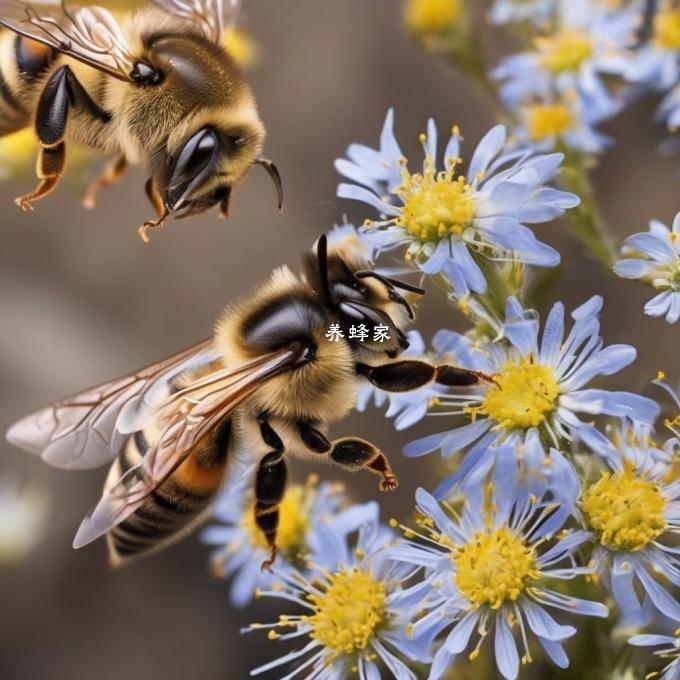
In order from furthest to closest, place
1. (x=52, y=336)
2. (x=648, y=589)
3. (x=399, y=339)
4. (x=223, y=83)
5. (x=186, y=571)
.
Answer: (x=52, y=336), (x=186, y=571), (x=223, y=83), (x=399, y=339), (x=648, y=589)

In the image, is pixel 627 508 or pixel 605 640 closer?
pixel 627 508

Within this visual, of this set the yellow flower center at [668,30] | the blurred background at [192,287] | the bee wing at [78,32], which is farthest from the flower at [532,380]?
the blurred background at [192,287]

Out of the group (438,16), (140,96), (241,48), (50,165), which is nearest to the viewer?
(140,96)

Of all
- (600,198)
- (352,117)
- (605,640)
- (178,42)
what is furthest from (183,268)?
(605,640)

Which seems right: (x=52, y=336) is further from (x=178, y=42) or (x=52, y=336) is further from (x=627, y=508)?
(x=627, y=508)

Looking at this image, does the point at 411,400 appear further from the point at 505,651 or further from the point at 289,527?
the point at 289,527

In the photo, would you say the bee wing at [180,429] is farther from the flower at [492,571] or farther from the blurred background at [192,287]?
the blurred background at [192,287]

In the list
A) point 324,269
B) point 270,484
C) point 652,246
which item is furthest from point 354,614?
point 652,246
